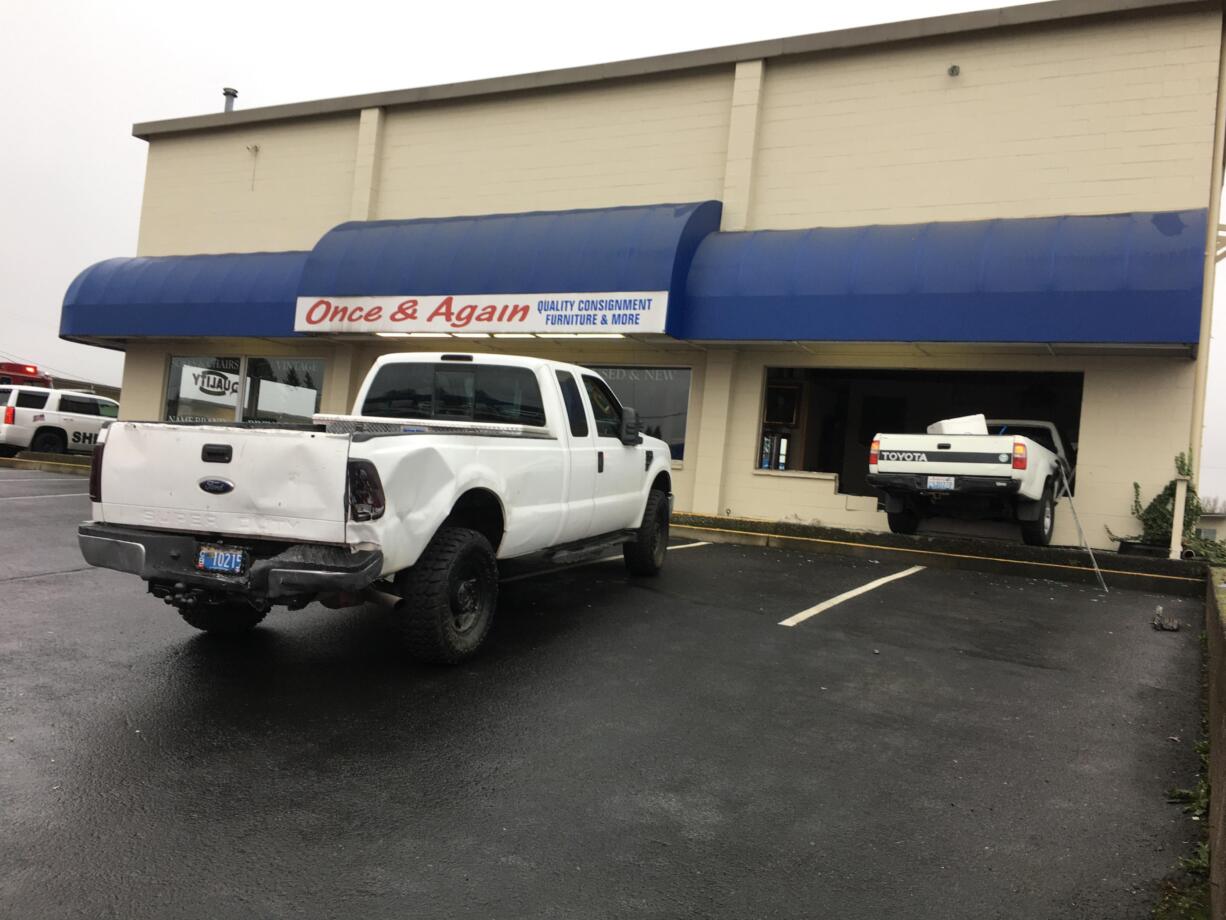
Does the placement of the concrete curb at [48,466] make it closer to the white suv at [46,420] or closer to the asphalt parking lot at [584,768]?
the white suv at [46,420]

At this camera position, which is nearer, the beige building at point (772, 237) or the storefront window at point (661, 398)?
the beige building at point (772, 237)

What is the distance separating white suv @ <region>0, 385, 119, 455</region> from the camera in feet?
66.8

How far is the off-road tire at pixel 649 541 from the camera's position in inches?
323

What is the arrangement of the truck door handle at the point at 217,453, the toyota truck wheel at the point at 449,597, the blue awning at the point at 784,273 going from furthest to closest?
the blue awning at the point at 784,273 < the toyota truck wheel at the point at 449,597 < the truck door handle at the point at 217,453

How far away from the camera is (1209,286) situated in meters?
12.0

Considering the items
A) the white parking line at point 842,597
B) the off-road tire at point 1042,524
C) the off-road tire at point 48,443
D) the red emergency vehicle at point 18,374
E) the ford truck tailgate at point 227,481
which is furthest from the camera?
the red emergency vehicle at point 18,374

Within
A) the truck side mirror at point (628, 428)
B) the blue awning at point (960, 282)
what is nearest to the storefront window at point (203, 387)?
the blue awning at point (960, 282)

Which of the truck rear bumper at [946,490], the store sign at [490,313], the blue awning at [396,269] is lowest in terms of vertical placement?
the truck rear bumper at [946,490]

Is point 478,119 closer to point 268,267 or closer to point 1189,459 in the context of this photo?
point 268,267

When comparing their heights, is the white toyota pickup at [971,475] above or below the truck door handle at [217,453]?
above

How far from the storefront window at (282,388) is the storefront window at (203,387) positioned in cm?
37

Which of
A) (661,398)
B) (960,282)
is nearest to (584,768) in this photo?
(960,282)

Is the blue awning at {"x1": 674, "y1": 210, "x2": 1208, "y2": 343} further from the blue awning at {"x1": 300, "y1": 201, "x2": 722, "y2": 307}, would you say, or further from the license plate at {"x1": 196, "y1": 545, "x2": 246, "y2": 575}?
the license plate at {"x1": 196, "y1": 545, "x2": 246, "y2": 575}

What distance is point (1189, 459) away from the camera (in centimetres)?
1131
